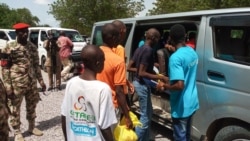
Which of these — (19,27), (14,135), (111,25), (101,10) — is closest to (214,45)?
(111,25)

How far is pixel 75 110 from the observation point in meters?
2.49

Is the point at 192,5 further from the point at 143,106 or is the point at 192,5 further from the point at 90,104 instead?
the point at 90,104

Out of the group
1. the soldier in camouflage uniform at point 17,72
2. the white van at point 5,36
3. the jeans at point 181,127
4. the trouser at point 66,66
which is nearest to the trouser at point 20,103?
the soldier in camouflage uniform at point 17,72

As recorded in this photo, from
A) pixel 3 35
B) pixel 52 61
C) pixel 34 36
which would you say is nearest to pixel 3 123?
pixel 52 61

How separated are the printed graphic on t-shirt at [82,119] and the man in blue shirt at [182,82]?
126 cm

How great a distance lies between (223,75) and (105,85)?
6.13ft

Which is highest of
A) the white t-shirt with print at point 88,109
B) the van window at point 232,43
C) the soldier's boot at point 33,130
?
the van window at point 232,43

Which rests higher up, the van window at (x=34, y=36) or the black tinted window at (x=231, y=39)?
the black tinted window at (x=231, y=39)

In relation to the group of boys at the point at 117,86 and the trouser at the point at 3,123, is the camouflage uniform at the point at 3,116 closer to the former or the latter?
the trouser at the point at 3,123

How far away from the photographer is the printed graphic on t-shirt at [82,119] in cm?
244

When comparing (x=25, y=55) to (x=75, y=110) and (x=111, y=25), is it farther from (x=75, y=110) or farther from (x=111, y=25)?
(x=75, y=110)

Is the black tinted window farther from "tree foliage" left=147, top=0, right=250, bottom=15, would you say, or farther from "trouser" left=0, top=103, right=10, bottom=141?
"tree foliage" left=147, top=0, right=250, bottom=15

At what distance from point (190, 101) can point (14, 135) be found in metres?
3.02

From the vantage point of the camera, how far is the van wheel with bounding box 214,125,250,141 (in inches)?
143
